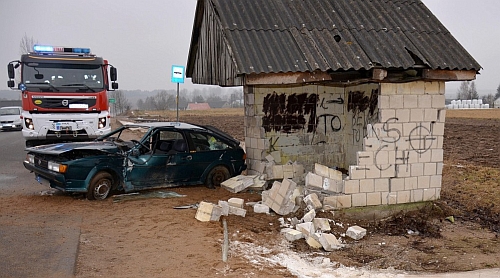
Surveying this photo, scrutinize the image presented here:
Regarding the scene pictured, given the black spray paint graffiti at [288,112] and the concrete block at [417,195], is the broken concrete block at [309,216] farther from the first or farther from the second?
the black spray paint graffiti at [288,112]

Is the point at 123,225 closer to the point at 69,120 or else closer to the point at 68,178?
the point at 68,178

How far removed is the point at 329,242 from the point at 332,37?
13.6ft

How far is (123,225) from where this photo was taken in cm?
696

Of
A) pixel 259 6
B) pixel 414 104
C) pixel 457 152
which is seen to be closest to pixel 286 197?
pixel 414 104

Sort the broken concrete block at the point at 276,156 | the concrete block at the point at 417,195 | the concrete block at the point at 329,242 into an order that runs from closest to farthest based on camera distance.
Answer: the concrete block at the point at 329,242 → the concrete block at the point at 417,195 → the broken concrete block at the point at 276,156

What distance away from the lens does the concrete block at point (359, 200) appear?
821cm

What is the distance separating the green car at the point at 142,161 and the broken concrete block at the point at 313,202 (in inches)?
101

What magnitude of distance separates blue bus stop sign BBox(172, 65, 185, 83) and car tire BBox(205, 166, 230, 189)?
321cm

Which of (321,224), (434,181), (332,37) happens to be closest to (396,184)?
(434,181)

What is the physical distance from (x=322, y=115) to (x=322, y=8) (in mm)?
2614

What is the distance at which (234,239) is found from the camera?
21.8 feet

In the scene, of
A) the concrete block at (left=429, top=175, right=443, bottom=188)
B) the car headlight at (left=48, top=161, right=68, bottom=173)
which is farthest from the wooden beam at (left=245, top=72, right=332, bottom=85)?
the car headlight at (left=48, top=161, right=68, bottom=173)

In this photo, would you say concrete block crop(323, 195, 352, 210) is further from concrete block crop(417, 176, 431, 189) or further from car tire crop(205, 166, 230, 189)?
car tire crop(205, 166, 230, 189)

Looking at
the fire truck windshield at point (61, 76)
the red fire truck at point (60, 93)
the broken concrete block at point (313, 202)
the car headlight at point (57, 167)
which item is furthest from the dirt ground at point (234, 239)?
the fire truck windshield at point (61, 76)
